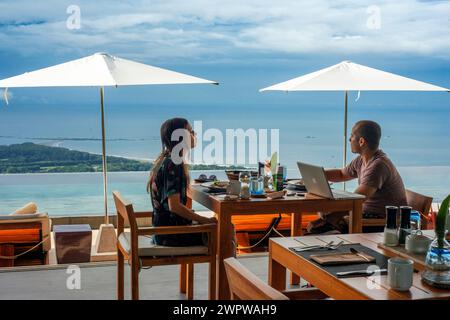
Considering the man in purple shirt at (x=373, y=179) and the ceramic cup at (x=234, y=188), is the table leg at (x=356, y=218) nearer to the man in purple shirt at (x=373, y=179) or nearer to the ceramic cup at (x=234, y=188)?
the man in purple shirt at (x=373, y=179)

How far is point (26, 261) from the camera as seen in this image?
4.93 meters

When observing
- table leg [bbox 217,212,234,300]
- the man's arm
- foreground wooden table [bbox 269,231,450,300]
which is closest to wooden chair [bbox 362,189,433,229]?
the man's arm

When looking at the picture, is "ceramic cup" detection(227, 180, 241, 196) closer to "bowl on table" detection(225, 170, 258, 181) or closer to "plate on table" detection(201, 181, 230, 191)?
"plate on table" detection(201, 181, 230, 191)

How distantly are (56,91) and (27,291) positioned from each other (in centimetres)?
3579

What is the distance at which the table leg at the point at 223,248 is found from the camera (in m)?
3.36

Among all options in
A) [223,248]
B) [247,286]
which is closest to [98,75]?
[223,248]

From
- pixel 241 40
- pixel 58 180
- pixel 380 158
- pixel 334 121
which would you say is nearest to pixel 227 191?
pixel 380 158

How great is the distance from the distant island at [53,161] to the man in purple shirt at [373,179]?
18624mm

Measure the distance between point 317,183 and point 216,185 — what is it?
65cm

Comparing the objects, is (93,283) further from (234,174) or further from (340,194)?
(340,194)

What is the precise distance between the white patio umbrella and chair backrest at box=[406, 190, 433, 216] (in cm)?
123

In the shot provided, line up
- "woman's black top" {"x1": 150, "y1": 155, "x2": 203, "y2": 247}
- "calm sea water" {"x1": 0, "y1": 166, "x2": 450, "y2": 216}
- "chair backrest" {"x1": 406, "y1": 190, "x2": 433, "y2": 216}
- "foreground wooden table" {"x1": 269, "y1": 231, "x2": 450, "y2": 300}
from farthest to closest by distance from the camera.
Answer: "calm sea water" {"x1": 0, "y1": 166, "x2": 450, "y2": 216}, "chair backrest" {"x1": 406, "y1": 190, "x2": 433, "y2": 216}, "woman's black top" {"x1": 150, "y1": 155, "x2": 203, "y2": 247}, "foreground wooden table" {"x1": 269, "y1": 231, "x2": 450, "y2": 300}

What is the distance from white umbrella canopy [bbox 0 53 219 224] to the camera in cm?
483
